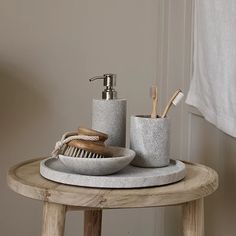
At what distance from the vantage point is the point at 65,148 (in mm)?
731

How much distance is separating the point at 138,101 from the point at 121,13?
0.89 ft

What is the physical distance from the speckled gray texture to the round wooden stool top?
170 mm

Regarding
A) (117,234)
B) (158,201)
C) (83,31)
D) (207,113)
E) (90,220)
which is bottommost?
(117,234)

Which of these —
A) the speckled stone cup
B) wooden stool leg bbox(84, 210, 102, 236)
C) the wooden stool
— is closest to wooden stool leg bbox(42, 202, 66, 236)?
the wooden stool

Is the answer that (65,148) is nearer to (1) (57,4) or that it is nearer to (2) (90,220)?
(2) (90,220)

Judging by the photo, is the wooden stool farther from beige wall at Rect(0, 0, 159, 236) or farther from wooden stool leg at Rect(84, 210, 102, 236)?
beige wall at Rect(0, 0, 159, 236)

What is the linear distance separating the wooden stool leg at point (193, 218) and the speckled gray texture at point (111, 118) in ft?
0.63

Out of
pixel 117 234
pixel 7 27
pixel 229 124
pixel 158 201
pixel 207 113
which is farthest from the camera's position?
pixel 117 234

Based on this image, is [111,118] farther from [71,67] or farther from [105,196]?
[71,67]

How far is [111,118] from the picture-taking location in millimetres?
835

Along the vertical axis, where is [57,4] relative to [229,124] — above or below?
above

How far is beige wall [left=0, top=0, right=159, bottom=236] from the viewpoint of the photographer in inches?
50.3

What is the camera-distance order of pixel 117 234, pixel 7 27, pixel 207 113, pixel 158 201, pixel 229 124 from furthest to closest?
pixel 117 234 < pixel 7 27 < pixel 207 113 < pixel 229 124 < pixel 158 201

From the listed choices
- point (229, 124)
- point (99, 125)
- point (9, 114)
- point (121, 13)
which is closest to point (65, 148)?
point (99, 125)
